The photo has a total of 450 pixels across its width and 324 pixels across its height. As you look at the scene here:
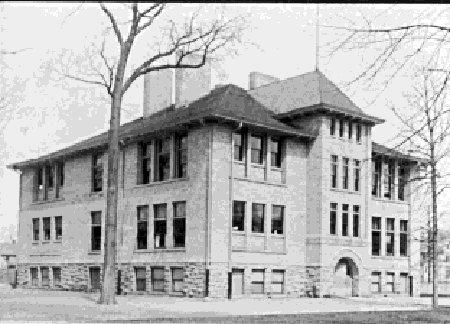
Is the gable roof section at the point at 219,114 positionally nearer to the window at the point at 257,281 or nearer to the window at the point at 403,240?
the window at the point at 257,281

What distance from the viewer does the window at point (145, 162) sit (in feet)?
116

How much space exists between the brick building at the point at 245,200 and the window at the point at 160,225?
0.08 metres

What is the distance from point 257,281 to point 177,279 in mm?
3773

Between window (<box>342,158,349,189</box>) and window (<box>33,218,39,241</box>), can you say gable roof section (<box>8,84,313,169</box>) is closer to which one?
window (<box>342,158,349,189</box>)

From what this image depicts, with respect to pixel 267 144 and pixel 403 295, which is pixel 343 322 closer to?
pixel 267 144

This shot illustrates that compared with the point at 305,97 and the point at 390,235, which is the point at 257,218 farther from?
the point at 390,235

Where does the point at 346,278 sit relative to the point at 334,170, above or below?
below

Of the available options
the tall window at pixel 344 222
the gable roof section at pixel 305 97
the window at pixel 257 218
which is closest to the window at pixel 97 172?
the gable roof section at pixel 305 97

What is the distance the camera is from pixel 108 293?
2384 cm

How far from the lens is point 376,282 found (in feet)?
124

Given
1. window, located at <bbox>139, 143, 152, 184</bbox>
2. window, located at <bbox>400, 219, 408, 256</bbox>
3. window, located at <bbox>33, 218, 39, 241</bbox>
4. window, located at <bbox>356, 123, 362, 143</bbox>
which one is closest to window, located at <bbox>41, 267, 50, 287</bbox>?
window, located at <bbox>33, 218, 39, 241</bbox>

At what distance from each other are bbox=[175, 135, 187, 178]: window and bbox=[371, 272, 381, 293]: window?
1258cm

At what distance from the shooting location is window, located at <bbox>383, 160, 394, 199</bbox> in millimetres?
39781

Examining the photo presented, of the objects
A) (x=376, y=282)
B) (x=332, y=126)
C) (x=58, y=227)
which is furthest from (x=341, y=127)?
(x=58, y=227)
